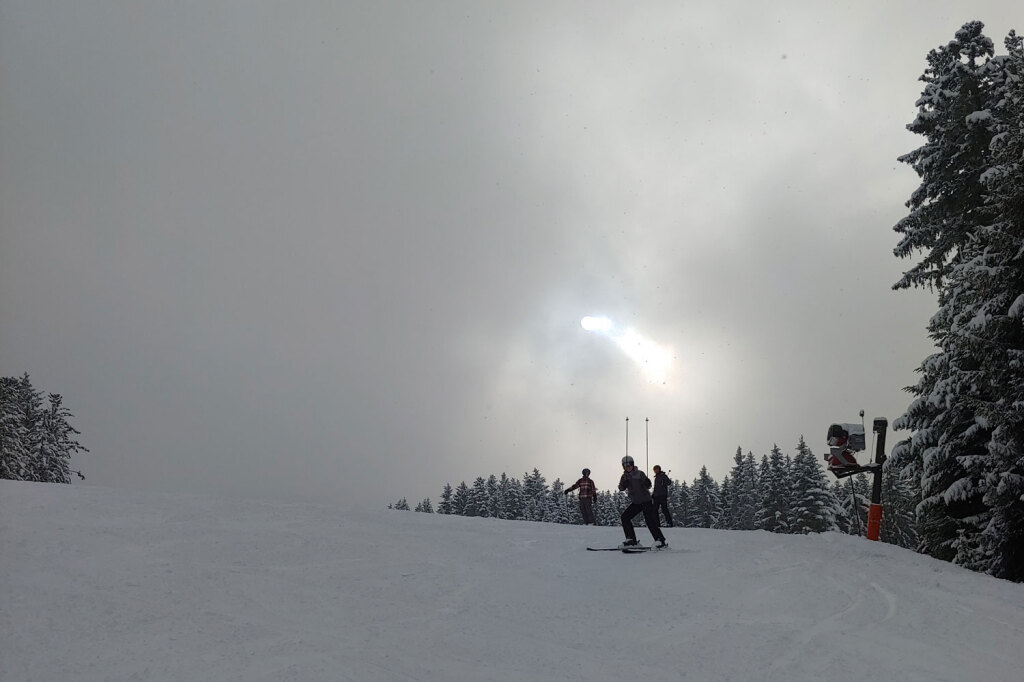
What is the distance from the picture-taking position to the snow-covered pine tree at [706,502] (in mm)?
79225

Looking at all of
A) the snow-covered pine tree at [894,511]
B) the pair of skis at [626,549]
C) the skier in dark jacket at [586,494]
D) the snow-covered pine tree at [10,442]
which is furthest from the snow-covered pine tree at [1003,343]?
the snow-covered pine tree at [894,511]

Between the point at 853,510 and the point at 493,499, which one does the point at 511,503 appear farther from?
the point at 853,510

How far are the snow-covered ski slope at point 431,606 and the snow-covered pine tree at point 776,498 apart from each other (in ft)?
140

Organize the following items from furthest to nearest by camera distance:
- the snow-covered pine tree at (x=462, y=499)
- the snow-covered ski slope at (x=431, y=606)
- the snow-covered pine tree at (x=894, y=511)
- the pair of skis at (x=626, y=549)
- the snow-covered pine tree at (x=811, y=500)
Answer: the snow-covered pine tree at (x=462, y=499) → the snow-covered pine tree at (x=894, y=511) → the snow-covered pine tree at (x=811, y=500) → the pair of skis at (x=626, y=549) → the snow-covered ski slope at (x=431, y=606)

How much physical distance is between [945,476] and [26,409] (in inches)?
2371

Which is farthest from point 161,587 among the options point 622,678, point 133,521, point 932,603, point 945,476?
point 945,476

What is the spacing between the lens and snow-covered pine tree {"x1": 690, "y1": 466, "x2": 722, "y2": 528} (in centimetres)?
7922

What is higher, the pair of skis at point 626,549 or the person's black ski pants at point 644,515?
the person's black ski pants at point 644,515

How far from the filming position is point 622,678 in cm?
596

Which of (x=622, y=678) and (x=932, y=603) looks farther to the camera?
(x=932, y=603)

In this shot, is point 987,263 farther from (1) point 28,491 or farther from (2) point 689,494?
(2) point 689,494

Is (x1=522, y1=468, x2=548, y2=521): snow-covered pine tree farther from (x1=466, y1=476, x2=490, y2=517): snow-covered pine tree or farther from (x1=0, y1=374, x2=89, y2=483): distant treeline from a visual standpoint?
(x1=0, y1=374, x2=89, y2=483): distant treeline

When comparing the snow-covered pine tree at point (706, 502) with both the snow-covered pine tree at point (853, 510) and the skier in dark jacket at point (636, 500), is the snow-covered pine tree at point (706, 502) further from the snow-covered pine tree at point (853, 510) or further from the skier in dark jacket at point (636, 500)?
the skier in dark jacket at point (636, 500)

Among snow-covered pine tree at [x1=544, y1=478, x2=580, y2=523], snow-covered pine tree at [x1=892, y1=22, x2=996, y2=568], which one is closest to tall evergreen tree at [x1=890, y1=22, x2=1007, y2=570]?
snow-covered pine tree at [x1=892, y1=22, x2=996, y2=568]
